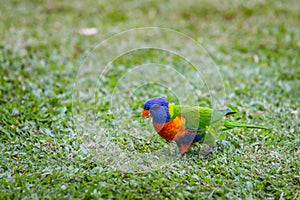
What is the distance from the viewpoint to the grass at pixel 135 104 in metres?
3.33

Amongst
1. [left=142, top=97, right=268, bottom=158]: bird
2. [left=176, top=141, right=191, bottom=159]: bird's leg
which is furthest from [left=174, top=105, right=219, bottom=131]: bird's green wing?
[left=176, top=141, right=191, bottom=159]: bird's leg

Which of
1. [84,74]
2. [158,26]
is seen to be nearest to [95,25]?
[158,26]

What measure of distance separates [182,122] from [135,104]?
1396 mm

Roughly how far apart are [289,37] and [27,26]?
4.46m

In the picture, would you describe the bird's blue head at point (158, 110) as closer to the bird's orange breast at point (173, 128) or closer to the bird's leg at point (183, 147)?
the bird's orange breast at point (173, 128)

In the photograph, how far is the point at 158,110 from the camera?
3412mm

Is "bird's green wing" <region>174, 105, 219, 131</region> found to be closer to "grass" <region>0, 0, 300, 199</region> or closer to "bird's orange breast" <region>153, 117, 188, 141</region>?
"bird's orange breast" <region>153, 117, 188, 141</region>

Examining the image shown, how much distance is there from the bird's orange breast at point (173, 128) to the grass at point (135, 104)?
0.28 m

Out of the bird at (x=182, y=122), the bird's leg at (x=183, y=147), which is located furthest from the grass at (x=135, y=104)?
the bird at (x=182, y=122)

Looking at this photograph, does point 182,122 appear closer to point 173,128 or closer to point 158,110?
point 173,128

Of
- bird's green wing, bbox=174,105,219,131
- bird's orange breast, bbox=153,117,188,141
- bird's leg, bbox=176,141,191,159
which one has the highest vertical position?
bird's green wing, bbox=174,105,219,131

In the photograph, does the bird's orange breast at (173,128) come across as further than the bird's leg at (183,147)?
No

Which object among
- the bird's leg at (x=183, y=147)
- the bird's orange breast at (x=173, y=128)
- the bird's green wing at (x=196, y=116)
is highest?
the bird's green wing at (x=196, y=116)

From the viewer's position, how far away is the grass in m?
3.33
